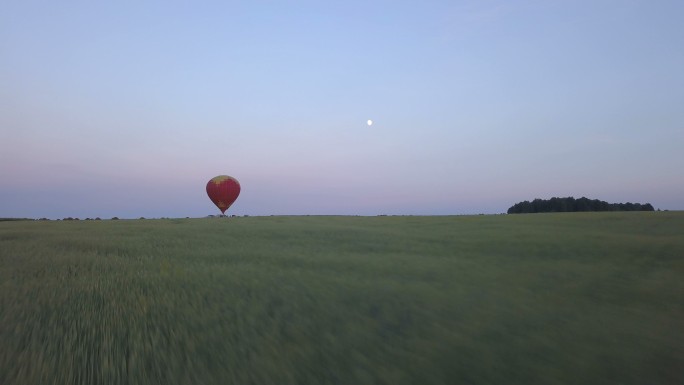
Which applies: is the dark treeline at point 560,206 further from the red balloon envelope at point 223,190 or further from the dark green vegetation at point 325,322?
the red balloon envelope at point 223,190

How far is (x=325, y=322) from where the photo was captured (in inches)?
79.6

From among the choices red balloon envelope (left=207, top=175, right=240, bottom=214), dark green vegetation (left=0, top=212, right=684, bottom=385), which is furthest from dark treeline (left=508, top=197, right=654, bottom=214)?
red balloon envelope (left=207, top=175, right=240, bottom=214)

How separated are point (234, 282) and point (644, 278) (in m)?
3.72

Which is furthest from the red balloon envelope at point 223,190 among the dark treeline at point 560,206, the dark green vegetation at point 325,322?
the dark green vegetation at point 325,322

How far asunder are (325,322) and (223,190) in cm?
3282

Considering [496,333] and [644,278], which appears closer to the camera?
[496,333]

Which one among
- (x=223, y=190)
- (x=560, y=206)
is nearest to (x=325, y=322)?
(x=560, y=206)

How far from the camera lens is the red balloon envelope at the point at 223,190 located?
33.2 metres

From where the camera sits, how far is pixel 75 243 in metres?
4.34

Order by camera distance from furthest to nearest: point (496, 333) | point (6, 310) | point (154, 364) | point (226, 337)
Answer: point (496, 333) → point (6, 310) → point (226, 337) → point (154, 364)

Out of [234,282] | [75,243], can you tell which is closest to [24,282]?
[234,282]

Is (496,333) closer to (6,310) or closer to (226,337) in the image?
(226,337)

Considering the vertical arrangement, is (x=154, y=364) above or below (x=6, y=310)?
below

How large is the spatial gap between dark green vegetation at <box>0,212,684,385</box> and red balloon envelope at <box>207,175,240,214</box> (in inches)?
1192
